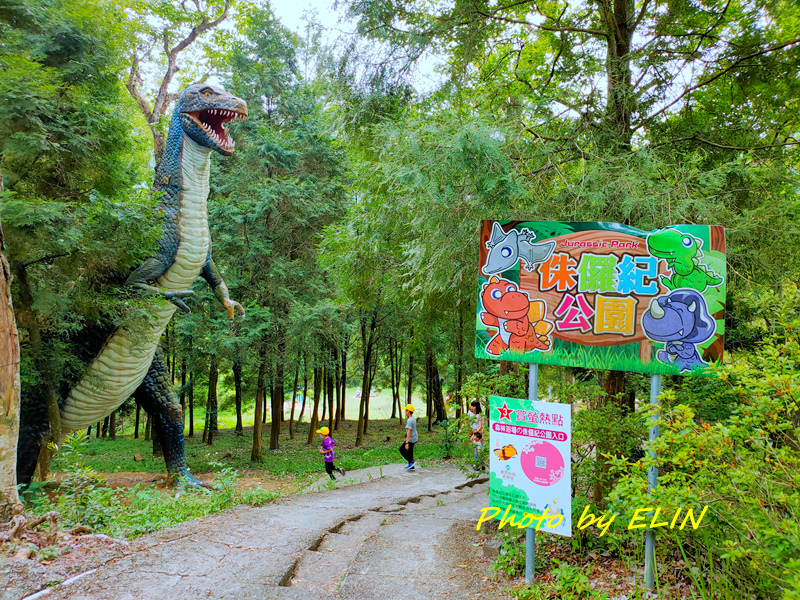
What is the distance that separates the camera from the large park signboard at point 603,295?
3.33 meters

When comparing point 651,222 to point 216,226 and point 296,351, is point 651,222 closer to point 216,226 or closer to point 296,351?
point 296,351

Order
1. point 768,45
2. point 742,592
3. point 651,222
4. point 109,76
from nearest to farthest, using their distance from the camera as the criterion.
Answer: point 742,592 → point 651,222 → point 768,45 → point 109,76

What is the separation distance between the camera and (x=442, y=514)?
19.9 feet

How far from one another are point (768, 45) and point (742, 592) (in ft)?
17.7

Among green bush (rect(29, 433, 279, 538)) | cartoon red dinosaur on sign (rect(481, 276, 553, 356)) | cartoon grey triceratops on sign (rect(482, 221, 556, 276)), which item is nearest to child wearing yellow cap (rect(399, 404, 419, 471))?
green bush (rect(29, 433, 279, 538))

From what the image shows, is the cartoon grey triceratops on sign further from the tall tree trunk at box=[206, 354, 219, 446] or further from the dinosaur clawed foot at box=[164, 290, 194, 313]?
the tall tree trunk at box=[206, 354, 219, 446]

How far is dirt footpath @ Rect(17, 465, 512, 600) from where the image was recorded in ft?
10.6

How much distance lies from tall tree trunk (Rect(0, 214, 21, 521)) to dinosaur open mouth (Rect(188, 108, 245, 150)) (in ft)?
12.4

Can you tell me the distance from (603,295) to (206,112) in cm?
672

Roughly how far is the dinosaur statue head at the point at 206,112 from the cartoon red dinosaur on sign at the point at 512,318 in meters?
5.65

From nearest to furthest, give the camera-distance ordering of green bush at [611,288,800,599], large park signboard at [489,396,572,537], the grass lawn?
green bush at [611,288,800,599] → large park signboard at [489,396,572,537] → the grass lawn

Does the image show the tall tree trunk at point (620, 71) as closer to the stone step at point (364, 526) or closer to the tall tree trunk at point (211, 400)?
the stone step at point (364, 526)

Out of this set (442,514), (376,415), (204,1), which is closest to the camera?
(442,514)

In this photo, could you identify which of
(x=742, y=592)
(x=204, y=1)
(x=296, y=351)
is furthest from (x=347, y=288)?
(x=204, y=1)
